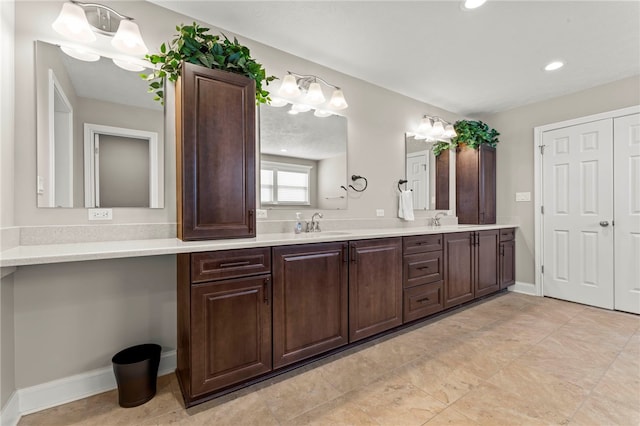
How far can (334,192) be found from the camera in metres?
2.85

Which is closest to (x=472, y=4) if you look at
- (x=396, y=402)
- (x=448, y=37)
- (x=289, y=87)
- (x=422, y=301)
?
(x=448, y=37)

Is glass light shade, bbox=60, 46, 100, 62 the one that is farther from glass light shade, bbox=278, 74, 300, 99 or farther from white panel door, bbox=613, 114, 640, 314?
white panel door, bbox=613, 114, 640, 314

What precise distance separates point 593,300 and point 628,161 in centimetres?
161

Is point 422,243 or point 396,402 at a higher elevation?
point 422,243

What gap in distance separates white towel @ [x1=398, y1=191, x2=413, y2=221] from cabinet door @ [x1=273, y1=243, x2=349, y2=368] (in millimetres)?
1423

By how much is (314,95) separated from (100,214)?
6.24ft

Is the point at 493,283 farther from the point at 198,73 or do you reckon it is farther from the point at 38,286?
the point at 38,286

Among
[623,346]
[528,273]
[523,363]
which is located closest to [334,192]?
[523,363]


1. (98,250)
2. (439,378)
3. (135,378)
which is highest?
(98,250)

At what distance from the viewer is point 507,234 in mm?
3830

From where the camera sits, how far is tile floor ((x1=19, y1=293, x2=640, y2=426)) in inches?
60.9

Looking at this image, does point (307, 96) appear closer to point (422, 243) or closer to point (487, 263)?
point (422, 243)

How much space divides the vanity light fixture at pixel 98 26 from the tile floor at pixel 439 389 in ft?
7.15

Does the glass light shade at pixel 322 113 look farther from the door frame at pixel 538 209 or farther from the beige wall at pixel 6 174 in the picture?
the door frame at pixel 538 209
